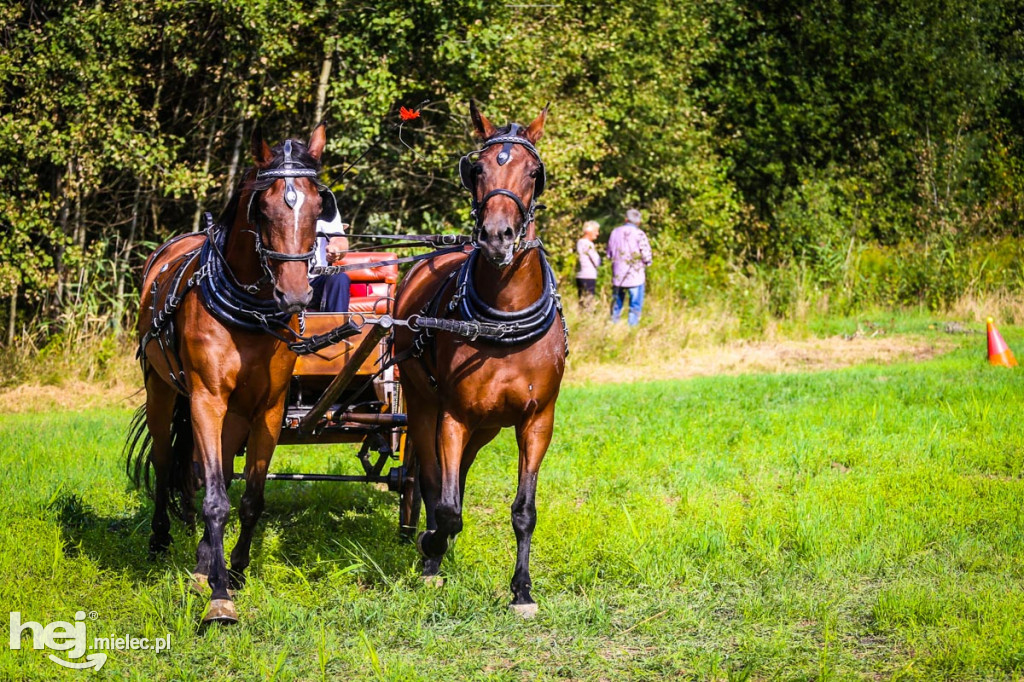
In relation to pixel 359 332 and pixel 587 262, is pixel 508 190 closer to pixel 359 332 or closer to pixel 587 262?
pixel 359 332

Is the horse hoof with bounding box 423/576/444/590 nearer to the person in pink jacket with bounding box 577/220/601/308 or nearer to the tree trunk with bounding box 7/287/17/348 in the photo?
the tree trunk with bounding box 7/287/17/348

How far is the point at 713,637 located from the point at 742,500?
2413mm

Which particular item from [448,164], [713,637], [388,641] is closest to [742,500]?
[713,637]

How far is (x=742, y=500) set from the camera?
23.5ft

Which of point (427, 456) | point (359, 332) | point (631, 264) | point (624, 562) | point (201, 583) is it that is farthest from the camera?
point (631, 264)

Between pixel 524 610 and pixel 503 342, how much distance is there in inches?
50.8

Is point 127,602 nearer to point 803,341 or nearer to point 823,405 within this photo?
point 823,405

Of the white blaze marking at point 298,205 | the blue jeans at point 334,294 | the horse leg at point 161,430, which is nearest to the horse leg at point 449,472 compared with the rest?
the white blaze marking at point 298,205

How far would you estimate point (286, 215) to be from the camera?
5105mm

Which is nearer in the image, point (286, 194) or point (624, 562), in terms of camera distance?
point (286, 194)

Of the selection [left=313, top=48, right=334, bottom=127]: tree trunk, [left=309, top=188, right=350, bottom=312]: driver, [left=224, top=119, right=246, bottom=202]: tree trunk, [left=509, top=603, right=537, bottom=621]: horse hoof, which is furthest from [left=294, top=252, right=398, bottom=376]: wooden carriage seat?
[left=224, top=119, right=246, bottom=202]: tree trunk

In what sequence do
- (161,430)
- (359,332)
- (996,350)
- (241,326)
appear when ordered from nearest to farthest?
(241,326) < (359,332) < (161,430) < (996,350)

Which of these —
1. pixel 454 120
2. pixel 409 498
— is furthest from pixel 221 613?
pixel 454 120

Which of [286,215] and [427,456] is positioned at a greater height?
[286,215]
